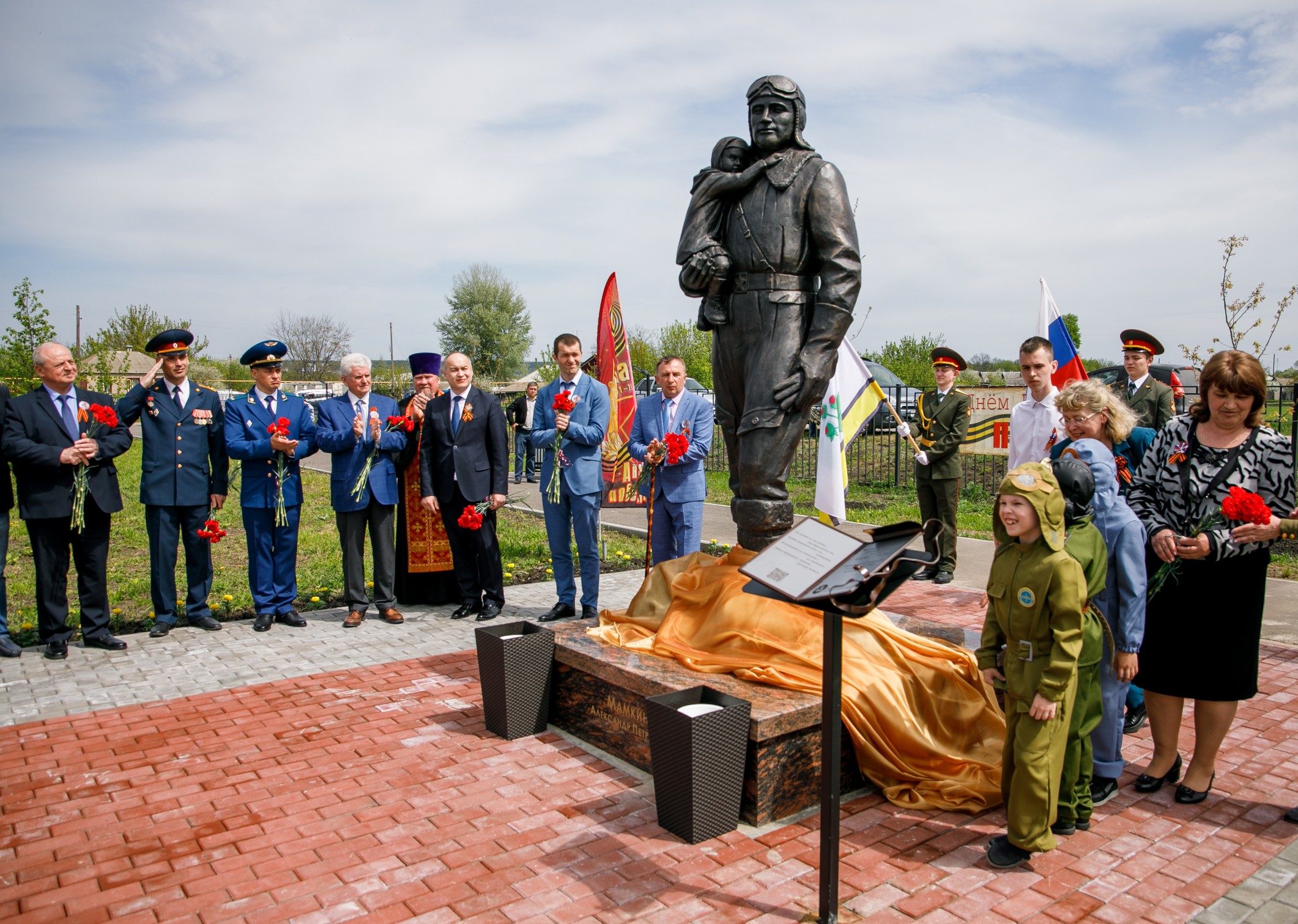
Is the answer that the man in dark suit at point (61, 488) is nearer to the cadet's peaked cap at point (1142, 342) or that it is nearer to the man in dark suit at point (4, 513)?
the man in dark suit at point (4, 513)

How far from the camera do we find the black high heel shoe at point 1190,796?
367cm

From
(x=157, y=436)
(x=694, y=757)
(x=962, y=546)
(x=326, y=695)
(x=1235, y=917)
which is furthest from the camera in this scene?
(x=962, y=546)

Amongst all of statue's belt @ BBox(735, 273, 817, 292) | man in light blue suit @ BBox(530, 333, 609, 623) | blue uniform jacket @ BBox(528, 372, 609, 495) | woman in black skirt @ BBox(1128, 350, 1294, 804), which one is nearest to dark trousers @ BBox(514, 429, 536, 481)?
blue uniform jacket @ BBox(528, 372, 609, 495)

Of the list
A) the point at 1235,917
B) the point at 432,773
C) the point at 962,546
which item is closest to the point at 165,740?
the point at 432,773

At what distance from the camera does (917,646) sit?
13.5ft

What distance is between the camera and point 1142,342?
260 inches

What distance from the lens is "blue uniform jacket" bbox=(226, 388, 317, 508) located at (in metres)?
6.69

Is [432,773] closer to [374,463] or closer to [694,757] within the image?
[694,757]

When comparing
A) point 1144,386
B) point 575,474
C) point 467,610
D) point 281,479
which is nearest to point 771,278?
point 575,474

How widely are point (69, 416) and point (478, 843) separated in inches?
183

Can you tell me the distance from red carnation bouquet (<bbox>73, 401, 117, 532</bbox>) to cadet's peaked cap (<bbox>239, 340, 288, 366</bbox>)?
0.97 meters

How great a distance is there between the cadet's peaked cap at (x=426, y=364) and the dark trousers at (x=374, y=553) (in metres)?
1.09

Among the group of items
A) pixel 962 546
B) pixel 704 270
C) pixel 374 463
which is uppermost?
pixel 704 270

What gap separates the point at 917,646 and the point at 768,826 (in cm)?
114
